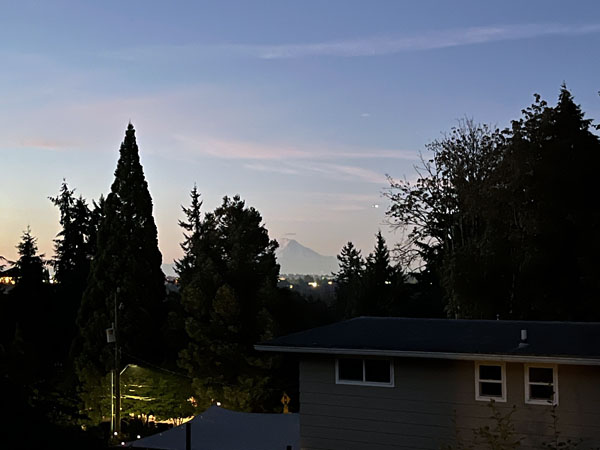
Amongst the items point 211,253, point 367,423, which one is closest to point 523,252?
point 211,253

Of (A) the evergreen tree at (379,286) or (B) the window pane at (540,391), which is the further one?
(A) the evergreen tree at (379,286)

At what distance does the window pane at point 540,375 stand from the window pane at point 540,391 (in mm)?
99

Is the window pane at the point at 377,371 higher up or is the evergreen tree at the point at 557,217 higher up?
the evergreen tree at the point at 557,217

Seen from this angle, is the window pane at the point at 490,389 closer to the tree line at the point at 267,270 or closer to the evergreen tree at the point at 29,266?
the tree line at the point at 267,270

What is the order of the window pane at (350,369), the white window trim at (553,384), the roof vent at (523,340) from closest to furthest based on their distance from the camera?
the white window trim at (553,384) < the roof vent at (523,340) < the window pane at (350,369)

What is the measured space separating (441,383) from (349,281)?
46.1m

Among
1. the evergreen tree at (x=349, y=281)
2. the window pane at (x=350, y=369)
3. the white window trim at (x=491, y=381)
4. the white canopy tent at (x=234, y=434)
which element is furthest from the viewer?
the evergreen tree at (x=349, y=281)

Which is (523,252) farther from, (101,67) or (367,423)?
(101,67)

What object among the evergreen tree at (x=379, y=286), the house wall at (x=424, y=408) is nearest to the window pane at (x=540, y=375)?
the house wall at (x=424, y=408)

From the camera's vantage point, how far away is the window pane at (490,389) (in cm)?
1385

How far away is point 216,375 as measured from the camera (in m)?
29.3

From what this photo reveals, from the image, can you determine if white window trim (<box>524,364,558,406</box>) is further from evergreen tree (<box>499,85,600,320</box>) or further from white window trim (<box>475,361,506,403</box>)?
evergreen tree (<box>499,85,600,320</box>)

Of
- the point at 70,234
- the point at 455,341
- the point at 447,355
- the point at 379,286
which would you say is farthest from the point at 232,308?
the point at 70,234

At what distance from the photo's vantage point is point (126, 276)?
31.1 m
